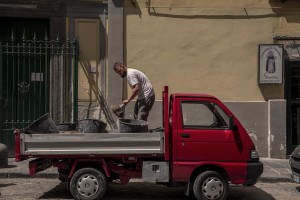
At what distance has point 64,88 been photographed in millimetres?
12141

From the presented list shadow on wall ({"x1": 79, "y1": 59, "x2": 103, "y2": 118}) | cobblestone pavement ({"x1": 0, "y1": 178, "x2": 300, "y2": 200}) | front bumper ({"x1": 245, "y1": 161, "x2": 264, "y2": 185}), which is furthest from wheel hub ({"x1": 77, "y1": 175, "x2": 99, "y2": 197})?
shadow on wall ({"x1": 79, "y1": 59, "x2": 103, "y2": 118})

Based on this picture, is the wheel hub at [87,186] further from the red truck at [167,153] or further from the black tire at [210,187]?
the black tire at [210,187]

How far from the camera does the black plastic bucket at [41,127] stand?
7.74 meters

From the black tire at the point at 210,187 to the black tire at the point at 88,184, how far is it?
4.72 ft

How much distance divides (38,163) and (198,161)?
250cm

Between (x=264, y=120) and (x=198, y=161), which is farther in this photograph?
(x=264, y=120)

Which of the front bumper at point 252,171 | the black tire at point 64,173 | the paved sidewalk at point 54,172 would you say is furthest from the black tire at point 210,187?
the paved sidewalk at point 54,172

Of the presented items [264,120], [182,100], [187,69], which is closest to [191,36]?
[187,69]

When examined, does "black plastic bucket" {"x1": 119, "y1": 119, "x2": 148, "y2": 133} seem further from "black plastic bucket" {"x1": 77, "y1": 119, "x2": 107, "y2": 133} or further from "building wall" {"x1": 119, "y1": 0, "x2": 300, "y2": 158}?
"building wall" {"x1": 119, "y1": 0, "x2": 300, "y2": 158}

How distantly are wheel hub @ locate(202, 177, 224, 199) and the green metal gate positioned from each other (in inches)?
207

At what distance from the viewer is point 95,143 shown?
7648 mm

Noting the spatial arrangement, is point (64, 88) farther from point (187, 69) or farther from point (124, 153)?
point (124, 153)

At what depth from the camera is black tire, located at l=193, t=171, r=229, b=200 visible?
7621mm

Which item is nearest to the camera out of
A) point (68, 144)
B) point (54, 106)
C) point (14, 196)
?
point (68, 144)
